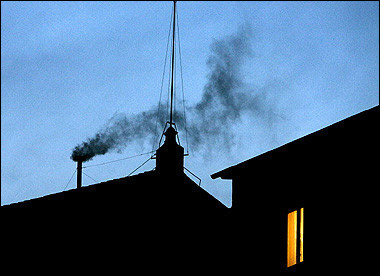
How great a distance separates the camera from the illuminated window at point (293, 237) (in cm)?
1288

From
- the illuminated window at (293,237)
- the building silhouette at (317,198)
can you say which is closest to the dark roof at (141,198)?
the building silhouette at (317,198)

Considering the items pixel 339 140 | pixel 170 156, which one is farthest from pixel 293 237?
pixel 170 156

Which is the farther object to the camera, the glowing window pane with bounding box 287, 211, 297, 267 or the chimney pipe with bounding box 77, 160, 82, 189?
the chimney pipe with bounding box 77, 160, 82, 189

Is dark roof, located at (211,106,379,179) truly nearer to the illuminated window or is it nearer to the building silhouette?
the building silhouette

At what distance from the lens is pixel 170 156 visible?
22062 mm

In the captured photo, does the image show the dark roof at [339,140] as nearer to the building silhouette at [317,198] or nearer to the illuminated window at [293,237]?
the building silhouette at [317,198]

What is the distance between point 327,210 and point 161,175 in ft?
32.8

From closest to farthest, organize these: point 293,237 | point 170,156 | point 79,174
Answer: point 293,237
point 170,156
point 79,174

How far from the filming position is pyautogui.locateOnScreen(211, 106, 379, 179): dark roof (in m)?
11.4

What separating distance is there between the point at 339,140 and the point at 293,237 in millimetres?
2594

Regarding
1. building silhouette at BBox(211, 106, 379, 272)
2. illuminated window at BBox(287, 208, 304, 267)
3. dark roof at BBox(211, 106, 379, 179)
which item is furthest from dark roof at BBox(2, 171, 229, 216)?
dark roof at BBox(211, 106, 379, 179)

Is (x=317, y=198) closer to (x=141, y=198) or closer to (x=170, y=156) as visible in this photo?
(x=141, y=198)

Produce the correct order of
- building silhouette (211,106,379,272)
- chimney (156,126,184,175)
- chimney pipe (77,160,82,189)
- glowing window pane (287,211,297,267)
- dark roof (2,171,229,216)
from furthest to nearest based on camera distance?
chimney pipe (77,160,82,189) → chimney (156,126,184,175) → dark roof (2,171,229,216) → glowing window pane (287,211,297,267) → building silhouette (211,106,379,272)

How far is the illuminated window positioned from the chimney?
8.81 m
